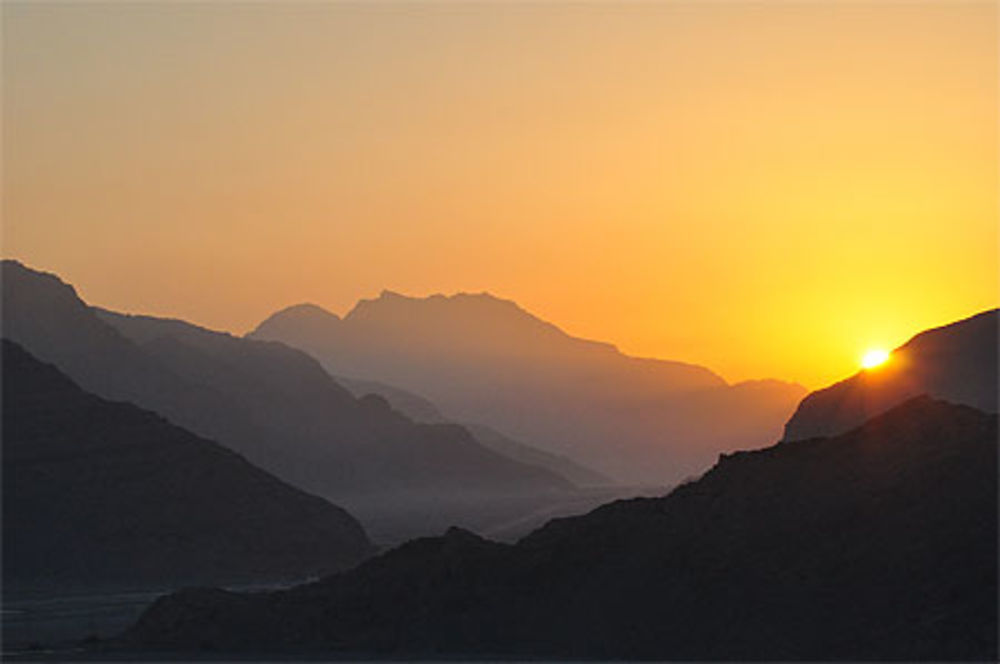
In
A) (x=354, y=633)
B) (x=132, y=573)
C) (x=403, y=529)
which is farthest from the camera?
(x=403, y=529)

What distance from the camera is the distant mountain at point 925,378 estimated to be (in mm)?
112625

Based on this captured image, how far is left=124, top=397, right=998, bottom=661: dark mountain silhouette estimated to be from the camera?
57.0 m

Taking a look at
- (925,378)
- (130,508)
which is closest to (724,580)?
(925,378)

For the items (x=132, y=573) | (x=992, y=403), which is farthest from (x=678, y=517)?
(x=132, y=573)

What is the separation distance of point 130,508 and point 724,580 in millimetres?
74521

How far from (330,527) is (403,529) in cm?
5214

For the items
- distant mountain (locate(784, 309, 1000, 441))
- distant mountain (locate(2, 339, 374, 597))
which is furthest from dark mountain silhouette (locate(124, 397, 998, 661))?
distant mountain (locate(2, 339, 374, 597))

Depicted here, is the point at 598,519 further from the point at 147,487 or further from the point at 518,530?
the point at 518,530

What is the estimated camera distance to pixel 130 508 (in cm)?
12769

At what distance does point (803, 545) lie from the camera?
2430 inches

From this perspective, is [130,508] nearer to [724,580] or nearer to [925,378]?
[925,378]

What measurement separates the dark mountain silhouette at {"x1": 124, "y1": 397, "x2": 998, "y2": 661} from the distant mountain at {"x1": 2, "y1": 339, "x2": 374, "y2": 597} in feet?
154

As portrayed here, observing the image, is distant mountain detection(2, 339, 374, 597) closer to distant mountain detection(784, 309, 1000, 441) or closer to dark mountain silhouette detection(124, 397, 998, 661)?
distant mountain detection(784, 309, 1000, 441)

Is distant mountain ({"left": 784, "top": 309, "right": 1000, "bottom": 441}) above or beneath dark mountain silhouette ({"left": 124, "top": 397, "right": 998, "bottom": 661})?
above
